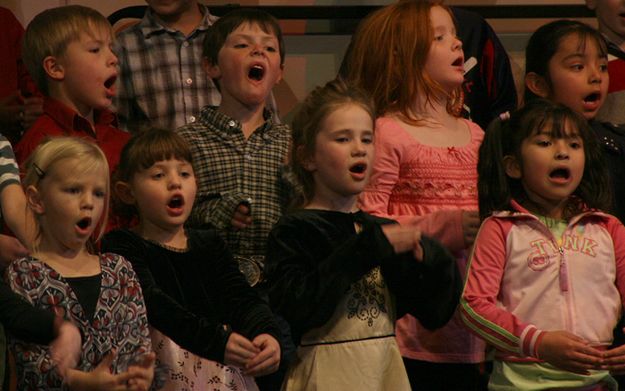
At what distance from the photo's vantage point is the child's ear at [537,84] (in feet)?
14.7

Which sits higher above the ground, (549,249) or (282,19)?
(282,19)

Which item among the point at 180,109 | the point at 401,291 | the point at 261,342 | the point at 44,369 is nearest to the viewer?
the point at 44,369

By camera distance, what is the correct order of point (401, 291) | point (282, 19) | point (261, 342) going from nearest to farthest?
point (261, 342)
point (401, 291)
point (282, 19)

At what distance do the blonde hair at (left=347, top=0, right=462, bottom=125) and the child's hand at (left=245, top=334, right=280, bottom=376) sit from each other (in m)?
1.06

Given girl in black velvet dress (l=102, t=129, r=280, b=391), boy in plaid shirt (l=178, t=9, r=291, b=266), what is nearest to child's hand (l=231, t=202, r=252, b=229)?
boy in plaid shirt (l=178, t=9, r=291, b=266)

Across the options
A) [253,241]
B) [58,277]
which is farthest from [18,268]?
[253,241]

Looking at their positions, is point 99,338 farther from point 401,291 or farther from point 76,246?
point 401,291

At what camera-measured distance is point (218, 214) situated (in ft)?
12.3

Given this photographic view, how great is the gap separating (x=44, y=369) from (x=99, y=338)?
0.17 m

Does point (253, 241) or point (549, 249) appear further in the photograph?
point (253, 241)

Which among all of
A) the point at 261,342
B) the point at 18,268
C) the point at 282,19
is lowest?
the point at 261,342

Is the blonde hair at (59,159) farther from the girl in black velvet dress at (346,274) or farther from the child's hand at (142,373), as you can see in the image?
the girl in black velvet dress at (346,274)

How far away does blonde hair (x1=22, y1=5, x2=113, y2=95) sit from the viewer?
401 cm

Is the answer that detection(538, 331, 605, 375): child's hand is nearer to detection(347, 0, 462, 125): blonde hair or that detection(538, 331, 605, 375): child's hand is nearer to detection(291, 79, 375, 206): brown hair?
detection(291, 79, 375, 206): brown hair
